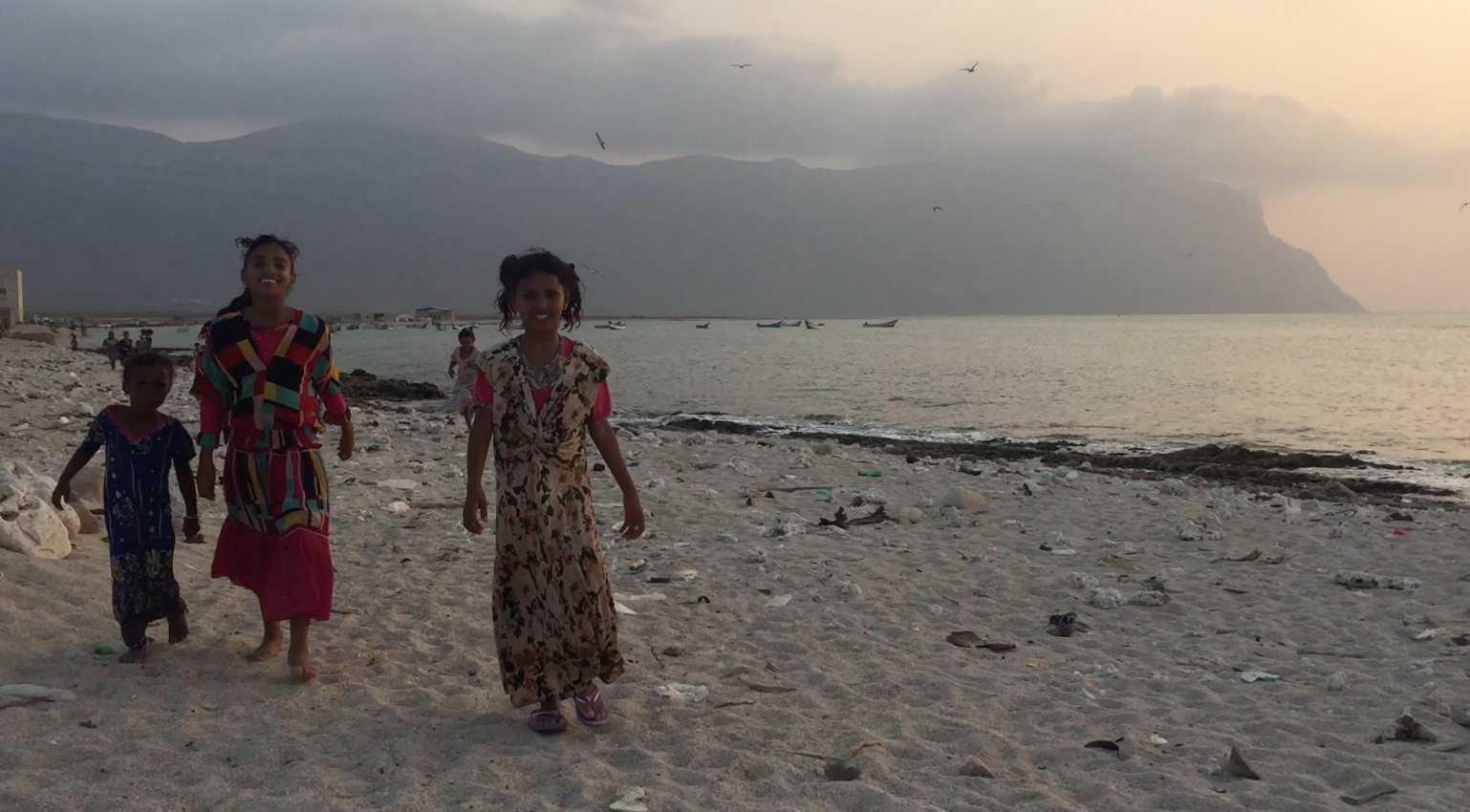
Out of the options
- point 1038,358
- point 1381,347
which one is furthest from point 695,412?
point 1381,347

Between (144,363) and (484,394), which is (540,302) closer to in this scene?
(484,394)

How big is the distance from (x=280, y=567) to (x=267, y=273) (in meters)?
1.16

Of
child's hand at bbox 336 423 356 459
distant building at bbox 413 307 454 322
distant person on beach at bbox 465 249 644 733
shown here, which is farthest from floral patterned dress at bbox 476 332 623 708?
distant building at bbox 413 307 454 322

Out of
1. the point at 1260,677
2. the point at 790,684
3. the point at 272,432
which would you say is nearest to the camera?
the point at 272,432

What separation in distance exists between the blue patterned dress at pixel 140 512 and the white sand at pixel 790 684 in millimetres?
288

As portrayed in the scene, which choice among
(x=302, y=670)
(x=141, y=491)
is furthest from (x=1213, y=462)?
(x=141, y=491)

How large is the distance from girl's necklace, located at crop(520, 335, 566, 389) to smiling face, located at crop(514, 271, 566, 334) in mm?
102

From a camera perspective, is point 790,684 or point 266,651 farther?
point 790,684

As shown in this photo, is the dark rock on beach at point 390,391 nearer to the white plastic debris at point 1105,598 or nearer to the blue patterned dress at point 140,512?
the blue patterned dress at point 140,512

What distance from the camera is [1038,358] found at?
172ft

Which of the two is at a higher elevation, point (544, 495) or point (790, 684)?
point (544, 495)

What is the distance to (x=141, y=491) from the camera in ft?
13.1

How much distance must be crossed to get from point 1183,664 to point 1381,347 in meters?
71.3

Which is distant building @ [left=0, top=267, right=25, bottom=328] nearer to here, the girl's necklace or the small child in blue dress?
the small child in blue dress
